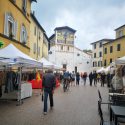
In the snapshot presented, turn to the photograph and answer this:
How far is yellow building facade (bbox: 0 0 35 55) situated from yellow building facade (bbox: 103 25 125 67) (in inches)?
1391

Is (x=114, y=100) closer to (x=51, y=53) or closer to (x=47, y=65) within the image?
(x=47, y=65)

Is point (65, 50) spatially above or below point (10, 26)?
above

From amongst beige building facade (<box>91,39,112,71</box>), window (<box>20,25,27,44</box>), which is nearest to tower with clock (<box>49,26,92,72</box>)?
beige building facade (<box>91,39,112,71</box>)

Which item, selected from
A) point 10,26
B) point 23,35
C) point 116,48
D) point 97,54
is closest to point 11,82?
point 10,26

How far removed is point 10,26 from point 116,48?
44819 millimetres

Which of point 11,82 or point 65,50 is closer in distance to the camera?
point 11,82

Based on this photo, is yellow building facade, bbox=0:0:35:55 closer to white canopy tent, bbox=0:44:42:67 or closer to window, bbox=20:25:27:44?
window, bbox=20:25:27:44

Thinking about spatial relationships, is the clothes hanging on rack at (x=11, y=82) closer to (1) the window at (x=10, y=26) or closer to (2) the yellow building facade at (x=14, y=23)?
(2) the yellow building facade at (x=14, y=23)

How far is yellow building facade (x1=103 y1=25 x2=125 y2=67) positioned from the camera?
62062 mm

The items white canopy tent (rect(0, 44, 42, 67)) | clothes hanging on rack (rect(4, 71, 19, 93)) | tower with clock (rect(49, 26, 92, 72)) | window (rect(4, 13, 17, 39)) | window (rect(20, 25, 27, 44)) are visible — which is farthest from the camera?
tower with clock (rect(49, 26, 92, 72))

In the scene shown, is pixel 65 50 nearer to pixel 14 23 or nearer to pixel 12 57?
pixel 14 23

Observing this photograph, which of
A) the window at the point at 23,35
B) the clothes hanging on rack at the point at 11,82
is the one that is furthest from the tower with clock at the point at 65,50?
the clothes hanging on rack at the point at 11,82

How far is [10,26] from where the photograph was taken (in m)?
23.6

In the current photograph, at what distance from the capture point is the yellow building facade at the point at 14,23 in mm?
21141
